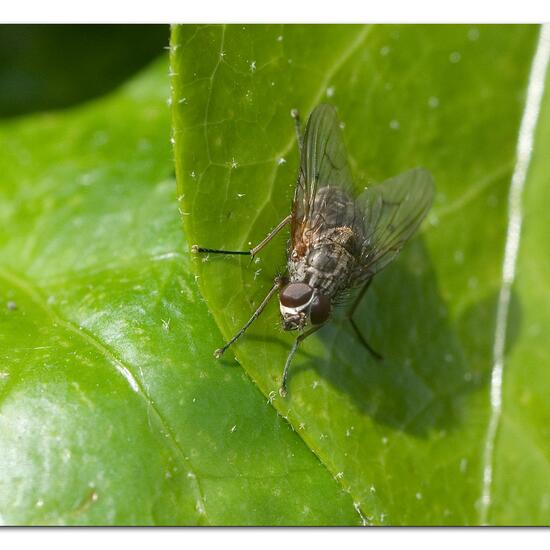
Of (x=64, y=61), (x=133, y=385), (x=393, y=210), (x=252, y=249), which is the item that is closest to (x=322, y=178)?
(x=393, y=210)

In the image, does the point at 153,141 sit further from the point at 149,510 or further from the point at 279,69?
the point at 149,510

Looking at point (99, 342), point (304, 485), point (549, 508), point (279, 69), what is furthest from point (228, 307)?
point (549, 508)

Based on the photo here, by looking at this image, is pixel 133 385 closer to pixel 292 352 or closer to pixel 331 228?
pixel 292 352

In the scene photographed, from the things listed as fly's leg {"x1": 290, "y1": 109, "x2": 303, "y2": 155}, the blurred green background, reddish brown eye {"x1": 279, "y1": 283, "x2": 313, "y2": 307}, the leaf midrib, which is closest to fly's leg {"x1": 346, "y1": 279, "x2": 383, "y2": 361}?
reddish brown eye {"x1": 279, "y1": 283, "x2": 313, "y2": 307}

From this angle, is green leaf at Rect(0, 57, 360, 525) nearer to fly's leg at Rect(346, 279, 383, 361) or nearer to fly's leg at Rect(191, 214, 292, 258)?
fly's leg at Rect(191, 214, 292, 258)

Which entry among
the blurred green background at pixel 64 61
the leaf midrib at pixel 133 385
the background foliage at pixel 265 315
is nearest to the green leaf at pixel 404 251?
the background foliage at pixel 265 315

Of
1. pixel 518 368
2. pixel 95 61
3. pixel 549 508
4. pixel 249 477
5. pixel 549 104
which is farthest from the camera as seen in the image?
pixel 95 61
